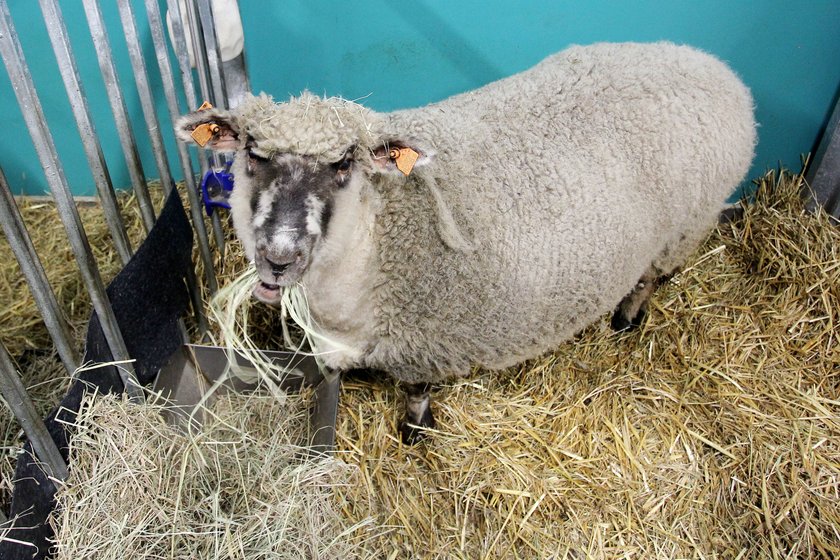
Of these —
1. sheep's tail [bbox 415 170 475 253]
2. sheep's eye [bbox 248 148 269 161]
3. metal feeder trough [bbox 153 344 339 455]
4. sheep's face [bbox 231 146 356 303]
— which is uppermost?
sheep's eye [bbox 248 148 269 161]

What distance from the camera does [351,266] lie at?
88.5 inches

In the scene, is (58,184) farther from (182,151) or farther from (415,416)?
(415,416)

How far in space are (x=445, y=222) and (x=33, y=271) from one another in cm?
137

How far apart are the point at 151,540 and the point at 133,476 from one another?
0.23 metres

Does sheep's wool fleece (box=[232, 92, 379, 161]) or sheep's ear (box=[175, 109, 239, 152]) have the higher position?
sheep's wool fleece (box=[232, 92, 379, 161])

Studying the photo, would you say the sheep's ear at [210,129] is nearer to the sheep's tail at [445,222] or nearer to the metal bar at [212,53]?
the sheep's tail at [445,222]

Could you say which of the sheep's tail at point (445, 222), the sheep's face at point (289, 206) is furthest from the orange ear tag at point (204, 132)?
the sheep's tail at point (445, 222)

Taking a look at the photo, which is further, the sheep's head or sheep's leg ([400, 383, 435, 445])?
sheep's leg ([400, 383, 435, 445])

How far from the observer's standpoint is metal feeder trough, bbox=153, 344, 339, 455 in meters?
2.62

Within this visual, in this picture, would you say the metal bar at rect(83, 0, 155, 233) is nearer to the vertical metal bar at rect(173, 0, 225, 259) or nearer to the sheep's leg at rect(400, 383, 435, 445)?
the vertical metal bar at rect(173, 0, 225, 259)

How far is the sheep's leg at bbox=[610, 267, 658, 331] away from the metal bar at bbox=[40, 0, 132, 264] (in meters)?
2.56

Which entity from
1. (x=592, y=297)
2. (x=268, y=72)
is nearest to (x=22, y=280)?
(x=268, y=72)

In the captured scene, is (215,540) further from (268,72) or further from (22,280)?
(268,72)

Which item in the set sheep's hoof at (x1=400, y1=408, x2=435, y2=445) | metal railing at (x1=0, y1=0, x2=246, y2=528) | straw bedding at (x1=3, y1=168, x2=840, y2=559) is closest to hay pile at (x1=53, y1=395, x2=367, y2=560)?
straw bedding at (x1=3, y1=168, x2=840, y2=559)
